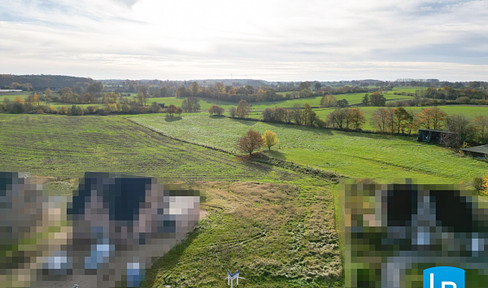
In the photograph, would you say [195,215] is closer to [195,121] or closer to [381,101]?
[195,121]

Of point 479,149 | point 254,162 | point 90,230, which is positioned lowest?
point 90,230

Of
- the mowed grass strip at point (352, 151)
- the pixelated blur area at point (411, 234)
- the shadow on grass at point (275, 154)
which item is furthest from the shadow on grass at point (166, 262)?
the shadow on grass at point (275, 154)

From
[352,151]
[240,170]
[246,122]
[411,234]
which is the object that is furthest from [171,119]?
[411,234]

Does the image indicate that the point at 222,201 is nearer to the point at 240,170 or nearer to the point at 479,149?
the point at 240,170

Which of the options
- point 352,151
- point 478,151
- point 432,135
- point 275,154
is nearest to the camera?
point 478,151

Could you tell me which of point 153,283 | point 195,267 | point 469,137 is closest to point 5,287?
point 153,283

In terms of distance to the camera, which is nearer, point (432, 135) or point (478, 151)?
point (478, 151)

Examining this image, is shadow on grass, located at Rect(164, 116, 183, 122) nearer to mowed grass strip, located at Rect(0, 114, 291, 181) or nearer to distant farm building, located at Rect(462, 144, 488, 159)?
mowed grass strip, located at Rect(0, 114, 291, 181)

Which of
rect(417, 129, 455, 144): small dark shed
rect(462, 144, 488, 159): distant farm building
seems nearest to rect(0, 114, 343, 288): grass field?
rect(462, 144, 488, 159): distant farm building
